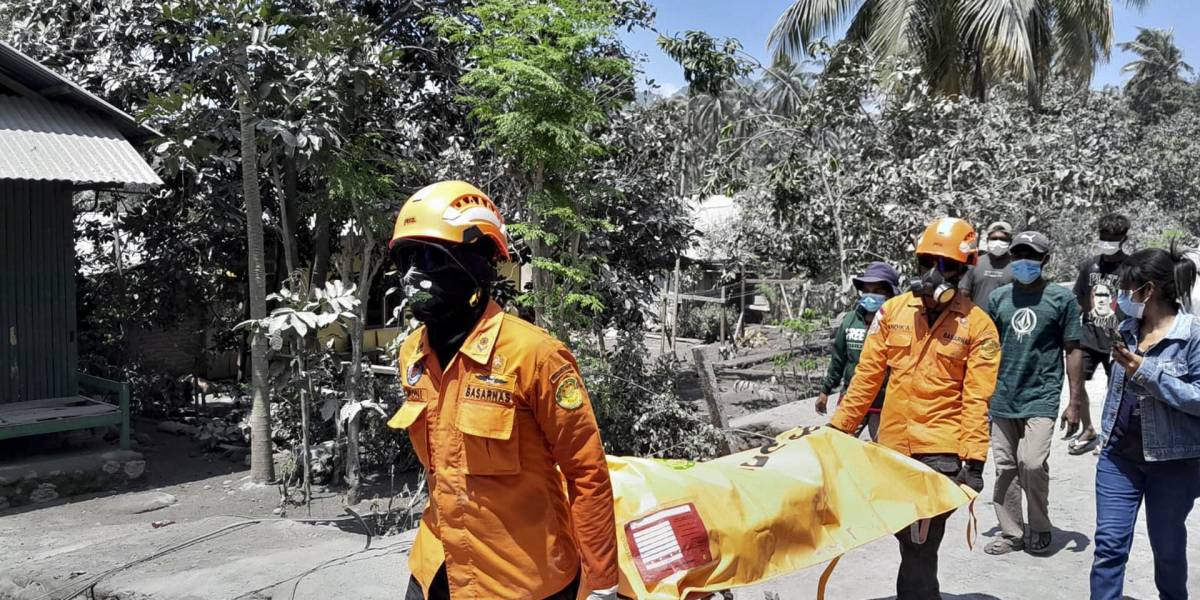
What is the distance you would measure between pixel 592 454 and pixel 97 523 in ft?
23.2

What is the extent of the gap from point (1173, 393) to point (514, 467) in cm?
272

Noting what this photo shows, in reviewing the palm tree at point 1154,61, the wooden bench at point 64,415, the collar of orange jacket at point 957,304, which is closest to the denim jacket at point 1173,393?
the collar of orange jacket at point 957,304

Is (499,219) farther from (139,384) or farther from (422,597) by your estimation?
(139,384)

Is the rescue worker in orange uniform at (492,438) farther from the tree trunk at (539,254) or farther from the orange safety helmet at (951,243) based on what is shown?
the tree trunk at (539,254)

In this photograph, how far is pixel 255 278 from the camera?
873 cm

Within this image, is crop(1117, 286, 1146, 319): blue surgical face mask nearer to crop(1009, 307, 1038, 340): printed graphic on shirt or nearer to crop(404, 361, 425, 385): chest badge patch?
crop(1009, 307, 1038, 340): printed graphic on shirt

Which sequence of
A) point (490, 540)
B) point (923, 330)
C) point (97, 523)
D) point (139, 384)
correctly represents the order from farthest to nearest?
point (139, 384) → point (97, 523) → point (923, 330) → point (490, 540)

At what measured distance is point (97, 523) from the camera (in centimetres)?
777


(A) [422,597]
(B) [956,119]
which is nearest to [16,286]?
(A) [422,597]

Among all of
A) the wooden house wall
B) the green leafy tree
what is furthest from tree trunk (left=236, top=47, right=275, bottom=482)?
the wooden house wall

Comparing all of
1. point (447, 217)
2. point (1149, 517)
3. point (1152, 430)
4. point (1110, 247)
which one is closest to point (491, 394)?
point (447, 217)

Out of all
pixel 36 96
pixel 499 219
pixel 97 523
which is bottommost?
pixel 97 523

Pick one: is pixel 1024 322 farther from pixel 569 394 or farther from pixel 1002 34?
pixel 1002 34

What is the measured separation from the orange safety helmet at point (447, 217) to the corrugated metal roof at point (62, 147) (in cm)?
679
